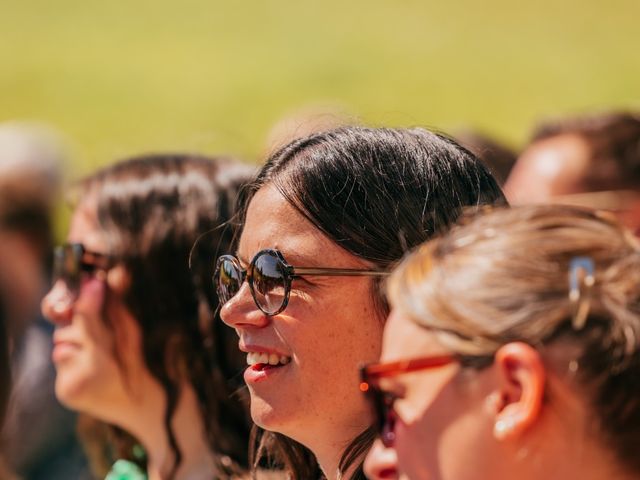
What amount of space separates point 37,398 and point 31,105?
11032 mm

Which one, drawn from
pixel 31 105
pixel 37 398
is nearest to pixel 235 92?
pixel 31 105

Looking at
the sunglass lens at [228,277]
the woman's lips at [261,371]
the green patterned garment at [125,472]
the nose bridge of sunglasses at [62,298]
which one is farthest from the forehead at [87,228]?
the woman's lips at [261,371]

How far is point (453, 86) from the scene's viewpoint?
14633mm

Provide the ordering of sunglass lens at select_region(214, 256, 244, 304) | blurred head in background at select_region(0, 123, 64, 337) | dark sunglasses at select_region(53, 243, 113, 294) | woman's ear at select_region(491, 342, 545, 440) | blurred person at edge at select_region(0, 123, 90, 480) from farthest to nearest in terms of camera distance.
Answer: blurred head in background at select_region(0, 123, 64, 337)
blurred person at edge at select_region(0, 123, 90, 480)
dark sunglasses at select_region(53, 243, 113, 294)
sunglass lens at select_region(214, 256, 244, 304)
woman's ear at select_region(491, 342, 545, 440)

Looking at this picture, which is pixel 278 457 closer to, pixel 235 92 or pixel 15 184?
pixel 15 184

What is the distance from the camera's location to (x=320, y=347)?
245 centimetres

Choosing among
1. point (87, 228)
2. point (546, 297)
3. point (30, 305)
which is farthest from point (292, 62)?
point (546, 297)

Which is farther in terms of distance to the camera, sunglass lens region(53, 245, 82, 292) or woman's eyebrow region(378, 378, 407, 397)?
sunglass lens region(53, 245, 82, 292)

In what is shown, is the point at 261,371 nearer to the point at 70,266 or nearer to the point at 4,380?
the point at 70,266

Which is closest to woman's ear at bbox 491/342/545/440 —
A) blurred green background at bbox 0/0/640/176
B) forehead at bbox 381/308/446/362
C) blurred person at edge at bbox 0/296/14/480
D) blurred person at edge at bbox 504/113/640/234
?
forehead at bbox 381/308/446/362

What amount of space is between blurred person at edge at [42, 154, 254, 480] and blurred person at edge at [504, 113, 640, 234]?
138 centimetres

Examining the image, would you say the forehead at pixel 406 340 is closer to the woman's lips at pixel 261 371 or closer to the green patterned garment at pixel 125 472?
the woman's lips at pixel 261 371

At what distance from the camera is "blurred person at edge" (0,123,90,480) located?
522 cm

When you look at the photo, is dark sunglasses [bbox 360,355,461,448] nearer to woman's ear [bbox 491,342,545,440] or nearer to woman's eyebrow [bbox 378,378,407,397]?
woman's eyebrow [bbox 378,378,407,397]
